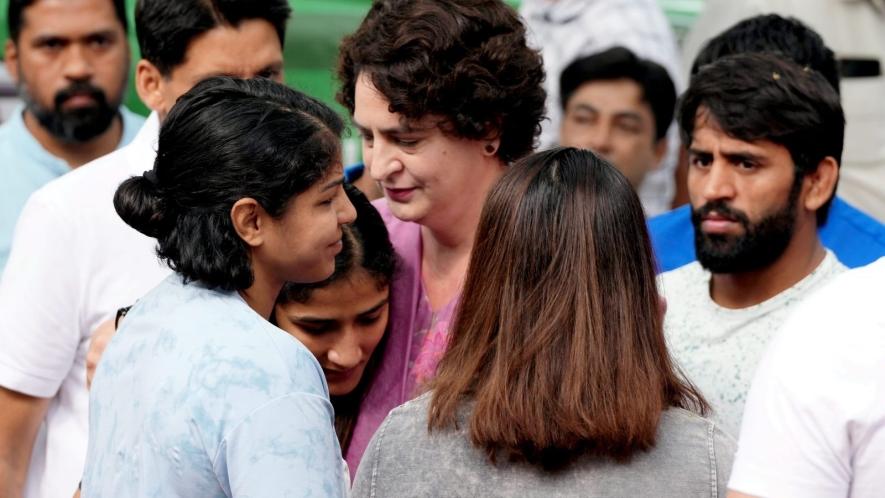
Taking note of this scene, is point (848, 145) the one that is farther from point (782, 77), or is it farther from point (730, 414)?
point (730, 414)

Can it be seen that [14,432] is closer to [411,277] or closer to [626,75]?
[411,277]

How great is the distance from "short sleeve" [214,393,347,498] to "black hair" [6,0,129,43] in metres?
2.40

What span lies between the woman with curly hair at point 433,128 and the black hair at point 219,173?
562 millimetres

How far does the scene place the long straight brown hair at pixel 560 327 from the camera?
171cm

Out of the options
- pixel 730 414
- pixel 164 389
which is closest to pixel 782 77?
pixel 730 414

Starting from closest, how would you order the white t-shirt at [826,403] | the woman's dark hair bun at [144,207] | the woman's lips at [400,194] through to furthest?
the white t-shirt at [826,403] → the woman's dark hair bun at [144,207] → the woman's lips at [400,194]

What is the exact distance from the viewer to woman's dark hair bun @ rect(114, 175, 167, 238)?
6.01 feet

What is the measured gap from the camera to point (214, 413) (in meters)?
1.64

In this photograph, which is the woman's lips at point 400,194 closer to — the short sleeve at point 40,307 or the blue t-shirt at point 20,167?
the short sleeve at point 40,307

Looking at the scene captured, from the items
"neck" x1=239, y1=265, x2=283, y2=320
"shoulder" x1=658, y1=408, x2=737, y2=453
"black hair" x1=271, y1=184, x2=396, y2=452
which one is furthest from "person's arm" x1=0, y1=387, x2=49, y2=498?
"shoulder" x1=658, y1=408, x2=737, y2=453

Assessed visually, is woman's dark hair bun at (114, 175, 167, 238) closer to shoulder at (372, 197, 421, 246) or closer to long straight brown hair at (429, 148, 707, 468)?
long straight brown hair at (429, 148, 707, 468)

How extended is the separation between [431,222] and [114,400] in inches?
34.3

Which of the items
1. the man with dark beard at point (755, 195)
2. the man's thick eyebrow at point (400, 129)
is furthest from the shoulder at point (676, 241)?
the man's thick eyebrow at point (400, 129)

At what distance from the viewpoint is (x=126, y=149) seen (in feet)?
8.31
